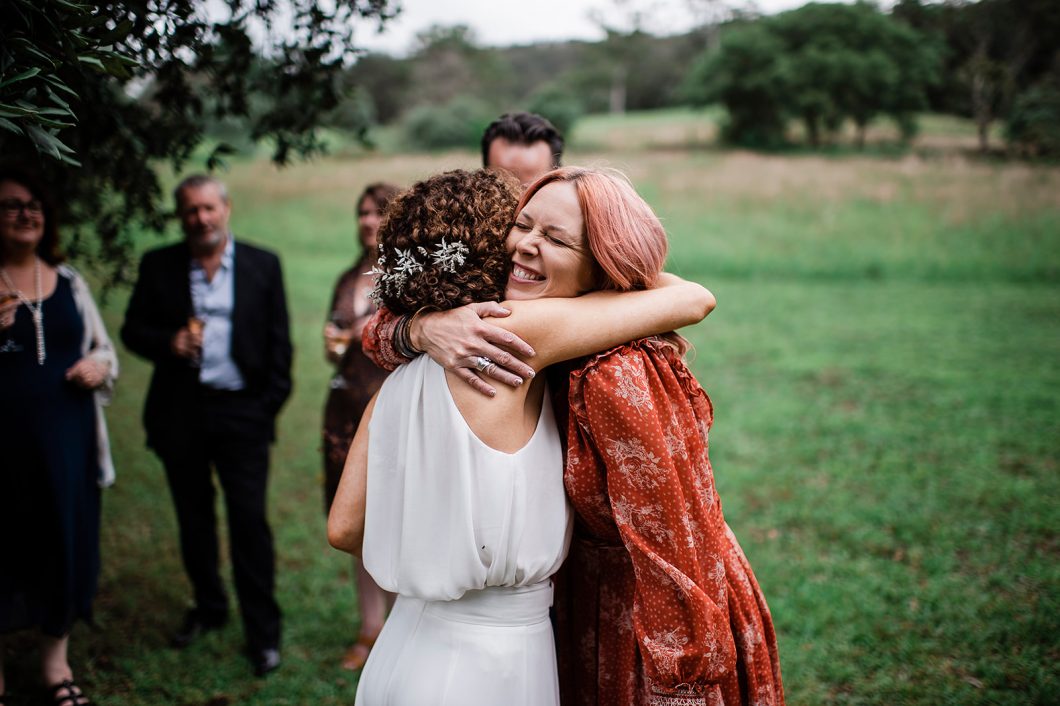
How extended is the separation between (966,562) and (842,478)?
1.56m

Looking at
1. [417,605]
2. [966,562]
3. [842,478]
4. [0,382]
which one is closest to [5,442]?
[0,382]

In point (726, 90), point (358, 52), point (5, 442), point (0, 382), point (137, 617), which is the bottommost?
point (137, 617)

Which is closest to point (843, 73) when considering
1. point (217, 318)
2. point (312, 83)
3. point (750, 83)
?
point (750, 83)

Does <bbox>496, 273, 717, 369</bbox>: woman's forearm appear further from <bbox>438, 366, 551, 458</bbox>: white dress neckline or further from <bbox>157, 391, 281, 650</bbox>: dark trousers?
<bbox>157, 391, 281, 650</bbox>: dark trousers

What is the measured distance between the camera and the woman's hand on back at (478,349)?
5.96 ft

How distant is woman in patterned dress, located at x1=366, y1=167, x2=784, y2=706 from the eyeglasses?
2.23m

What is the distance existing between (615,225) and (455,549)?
90cm

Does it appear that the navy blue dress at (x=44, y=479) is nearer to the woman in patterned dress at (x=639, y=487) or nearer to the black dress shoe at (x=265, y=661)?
the black dress shoe at (x=265, y=661)

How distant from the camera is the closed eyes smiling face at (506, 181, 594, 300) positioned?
193cm

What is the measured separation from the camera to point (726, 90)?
81.3ft

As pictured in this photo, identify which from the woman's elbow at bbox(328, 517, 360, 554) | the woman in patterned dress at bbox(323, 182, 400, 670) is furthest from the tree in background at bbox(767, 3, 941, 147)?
the woman's elbow at bbox(328, 517, 360, 554)

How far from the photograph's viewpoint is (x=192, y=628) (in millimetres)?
4246

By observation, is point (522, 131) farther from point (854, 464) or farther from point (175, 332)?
point (854, 464)

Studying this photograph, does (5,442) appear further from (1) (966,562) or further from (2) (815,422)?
(2) (815,422)
